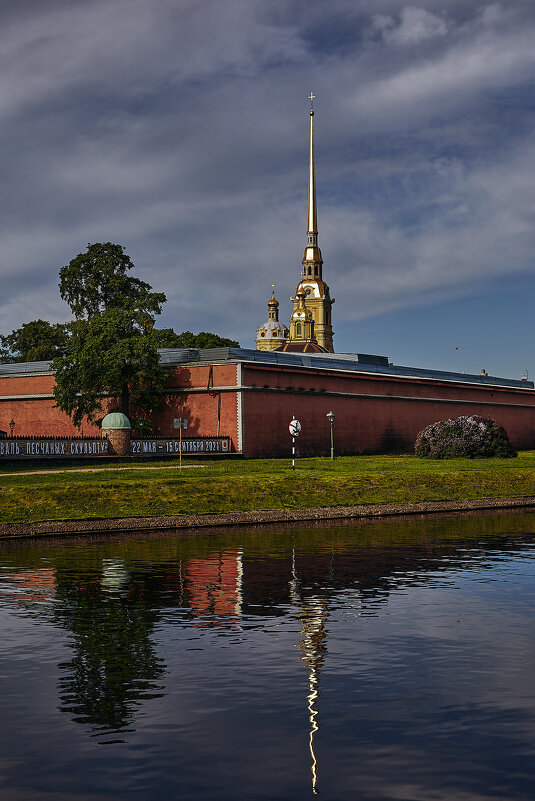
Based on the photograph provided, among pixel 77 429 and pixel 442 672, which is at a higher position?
pixel 77 429

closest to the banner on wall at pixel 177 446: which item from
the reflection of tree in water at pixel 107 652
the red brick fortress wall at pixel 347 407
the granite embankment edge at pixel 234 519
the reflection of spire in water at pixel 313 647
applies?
the red brick fortress wall at pixel 347 407

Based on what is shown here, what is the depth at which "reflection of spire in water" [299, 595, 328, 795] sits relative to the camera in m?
8.83

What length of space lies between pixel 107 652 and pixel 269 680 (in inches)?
94.0

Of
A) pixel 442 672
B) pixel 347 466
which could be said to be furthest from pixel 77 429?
pixel 442 672

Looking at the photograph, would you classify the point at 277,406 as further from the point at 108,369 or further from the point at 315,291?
the point at 315,291

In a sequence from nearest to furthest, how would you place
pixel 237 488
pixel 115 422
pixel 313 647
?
pixel 313 647, pixel 237 488, pixel 115 422

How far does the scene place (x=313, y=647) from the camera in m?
12.1

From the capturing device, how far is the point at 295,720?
912 centimetres

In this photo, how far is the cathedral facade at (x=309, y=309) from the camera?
538 feet

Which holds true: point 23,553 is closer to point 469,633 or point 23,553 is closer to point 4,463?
point 469,633

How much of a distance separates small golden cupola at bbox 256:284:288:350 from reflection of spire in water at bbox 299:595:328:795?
484 feet

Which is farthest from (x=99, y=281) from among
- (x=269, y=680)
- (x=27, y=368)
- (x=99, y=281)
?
(x=269, y=680)

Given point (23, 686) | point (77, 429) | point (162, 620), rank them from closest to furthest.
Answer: point (23, 686) → point (162, 620) → point (77, 429)

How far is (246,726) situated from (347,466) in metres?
36.3
